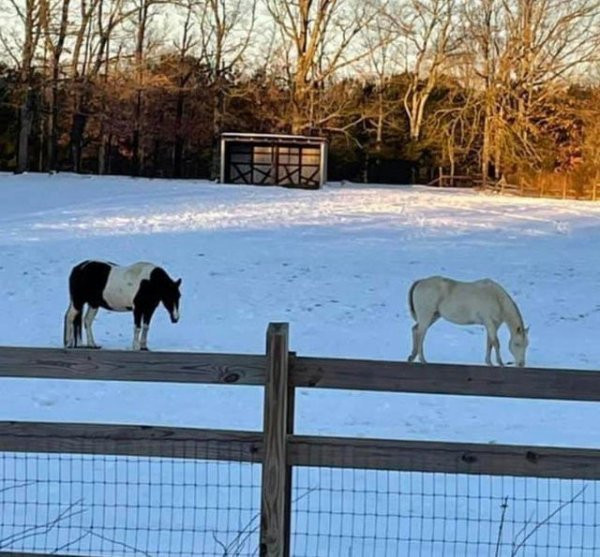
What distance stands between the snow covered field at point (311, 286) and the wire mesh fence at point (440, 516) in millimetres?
1766

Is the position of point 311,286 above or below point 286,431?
below

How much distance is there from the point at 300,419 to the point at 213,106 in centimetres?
4626

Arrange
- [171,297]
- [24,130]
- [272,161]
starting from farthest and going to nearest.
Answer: [24,130]
[272,161]
[171,297]

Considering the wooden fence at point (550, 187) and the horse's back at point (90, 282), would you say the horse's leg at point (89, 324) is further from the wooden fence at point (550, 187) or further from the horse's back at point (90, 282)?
the wooden fence at point (550, 187)

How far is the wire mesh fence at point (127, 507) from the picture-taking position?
4.74m

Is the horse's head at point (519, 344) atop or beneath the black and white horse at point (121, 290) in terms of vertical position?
beneath

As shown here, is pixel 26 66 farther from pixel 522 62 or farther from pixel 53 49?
pixel 522 62

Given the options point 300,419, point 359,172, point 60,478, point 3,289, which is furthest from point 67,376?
point 359,172

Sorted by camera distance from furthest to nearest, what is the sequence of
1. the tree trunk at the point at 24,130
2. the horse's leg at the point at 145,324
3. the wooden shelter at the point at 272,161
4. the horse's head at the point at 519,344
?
the tree trunk at the point at 24,130 < the wooden shelter at the point at 272,161 < the horse's leg at the point at 145,324 < the horse's head at the point at 519,344

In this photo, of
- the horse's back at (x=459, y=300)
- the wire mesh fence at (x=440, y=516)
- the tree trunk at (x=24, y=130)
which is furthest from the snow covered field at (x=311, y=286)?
the tree trunk at (x=24, y=130)

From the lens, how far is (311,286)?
Answer: 676 inches

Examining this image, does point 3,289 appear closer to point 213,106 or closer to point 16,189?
point 16,189

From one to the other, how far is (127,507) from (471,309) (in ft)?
22.4

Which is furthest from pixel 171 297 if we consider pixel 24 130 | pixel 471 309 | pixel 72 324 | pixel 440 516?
pixel 24 130
